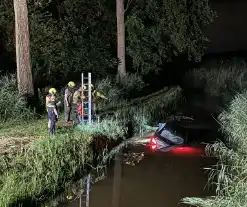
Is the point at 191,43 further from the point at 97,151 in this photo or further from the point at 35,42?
the point at 97,151

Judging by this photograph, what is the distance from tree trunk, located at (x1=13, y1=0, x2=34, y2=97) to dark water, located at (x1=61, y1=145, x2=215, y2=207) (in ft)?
16.7

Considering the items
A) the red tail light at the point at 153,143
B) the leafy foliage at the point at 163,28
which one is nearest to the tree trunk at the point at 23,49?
the red tail light at the point at 153,143

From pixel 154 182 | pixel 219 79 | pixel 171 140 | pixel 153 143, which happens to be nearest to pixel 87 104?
pixel 153 143

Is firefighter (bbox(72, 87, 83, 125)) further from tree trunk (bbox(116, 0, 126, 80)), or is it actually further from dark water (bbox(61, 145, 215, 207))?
tree trunk (bbox(116, 0, 126, 80))

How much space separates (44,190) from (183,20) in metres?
17.4

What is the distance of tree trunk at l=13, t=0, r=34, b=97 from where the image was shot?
14703 millimetres

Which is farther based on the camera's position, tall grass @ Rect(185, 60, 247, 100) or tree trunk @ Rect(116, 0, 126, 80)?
tall grass @ Rect(185, 60, 247, 100)

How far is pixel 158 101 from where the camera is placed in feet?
63.2

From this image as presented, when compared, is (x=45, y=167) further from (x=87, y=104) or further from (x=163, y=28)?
(x=163, y=28)

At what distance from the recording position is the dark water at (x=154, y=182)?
8810 millimetres

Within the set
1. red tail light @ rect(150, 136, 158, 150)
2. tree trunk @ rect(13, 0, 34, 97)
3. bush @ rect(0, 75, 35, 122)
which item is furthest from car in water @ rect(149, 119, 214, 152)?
tree trunk @ rect(13, 0, 34, 97)

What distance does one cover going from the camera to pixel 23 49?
15000 mm

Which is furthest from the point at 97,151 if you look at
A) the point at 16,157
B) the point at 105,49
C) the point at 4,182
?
the point at 105,49

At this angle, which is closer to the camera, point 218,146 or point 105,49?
point 218,146
